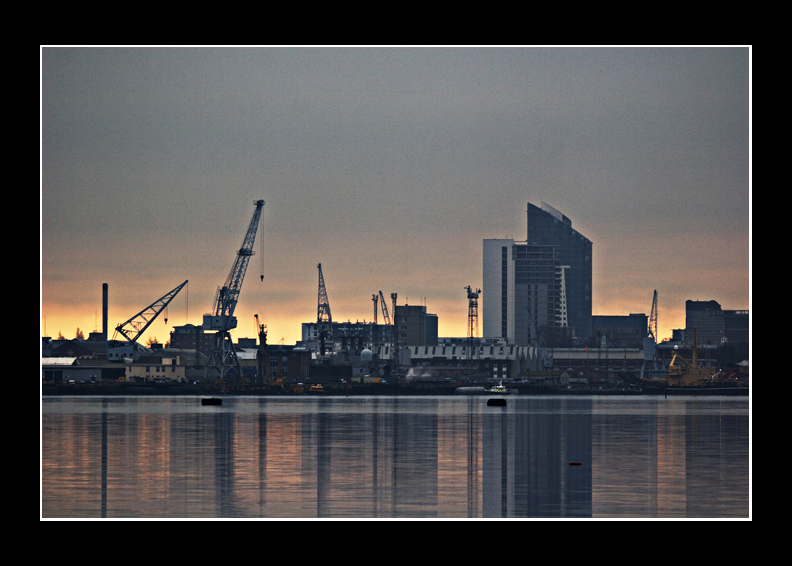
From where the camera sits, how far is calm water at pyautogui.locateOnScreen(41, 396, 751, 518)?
1056 inches

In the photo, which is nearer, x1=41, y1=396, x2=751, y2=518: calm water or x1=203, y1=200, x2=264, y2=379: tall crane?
x1=41, y1=396, x2=751, y2=518: calm water

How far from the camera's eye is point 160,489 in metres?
30.6

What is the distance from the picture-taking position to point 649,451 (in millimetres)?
44875

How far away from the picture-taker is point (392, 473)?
35031mm

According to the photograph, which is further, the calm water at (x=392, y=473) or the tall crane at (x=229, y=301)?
the tall crane at (x=229, y=301)

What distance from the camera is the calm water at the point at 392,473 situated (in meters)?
26.8

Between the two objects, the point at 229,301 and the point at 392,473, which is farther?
the point at 229,301
